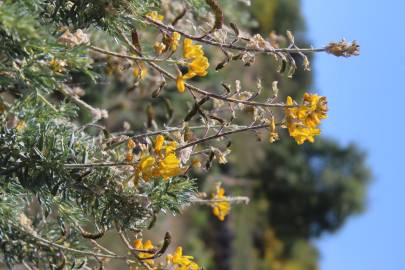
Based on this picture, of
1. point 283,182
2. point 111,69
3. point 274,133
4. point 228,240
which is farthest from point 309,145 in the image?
point 274,133

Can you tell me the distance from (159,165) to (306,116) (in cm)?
51

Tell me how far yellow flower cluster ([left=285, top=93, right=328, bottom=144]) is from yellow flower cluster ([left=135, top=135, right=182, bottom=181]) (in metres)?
0.41

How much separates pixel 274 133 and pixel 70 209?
802 mm

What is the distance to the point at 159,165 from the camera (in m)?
2.11

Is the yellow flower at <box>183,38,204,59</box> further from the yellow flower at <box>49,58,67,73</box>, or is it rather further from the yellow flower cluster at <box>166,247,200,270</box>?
the yellow flower cluster at <box>166,247,200,270</box>

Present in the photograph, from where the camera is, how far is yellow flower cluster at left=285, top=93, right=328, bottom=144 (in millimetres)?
2195

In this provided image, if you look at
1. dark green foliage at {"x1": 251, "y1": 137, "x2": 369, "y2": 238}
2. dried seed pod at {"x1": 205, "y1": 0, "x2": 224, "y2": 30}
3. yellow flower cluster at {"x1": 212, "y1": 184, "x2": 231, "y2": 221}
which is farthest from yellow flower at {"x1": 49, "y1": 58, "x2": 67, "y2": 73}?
dark green foliage at {"x1": 251, "y1": 137, "x2": 369, "y2": 238}

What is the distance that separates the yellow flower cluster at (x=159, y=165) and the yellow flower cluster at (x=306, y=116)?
412 millimetres

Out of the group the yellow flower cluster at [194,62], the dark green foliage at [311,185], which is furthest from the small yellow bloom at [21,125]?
the dark green foliage at [311,185]

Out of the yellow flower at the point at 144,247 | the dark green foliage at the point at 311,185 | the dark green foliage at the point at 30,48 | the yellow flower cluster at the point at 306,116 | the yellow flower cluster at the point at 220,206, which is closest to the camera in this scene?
the dark green foliage at the point at 30,48

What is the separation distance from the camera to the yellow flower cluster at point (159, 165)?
6.87ft

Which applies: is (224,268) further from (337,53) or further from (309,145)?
(337,53)

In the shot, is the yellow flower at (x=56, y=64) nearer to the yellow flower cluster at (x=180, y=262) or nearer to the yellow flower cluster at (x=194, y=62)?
the yellow flower cluster at (x=194, y=62)

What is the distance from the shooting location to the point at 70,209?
247cm
